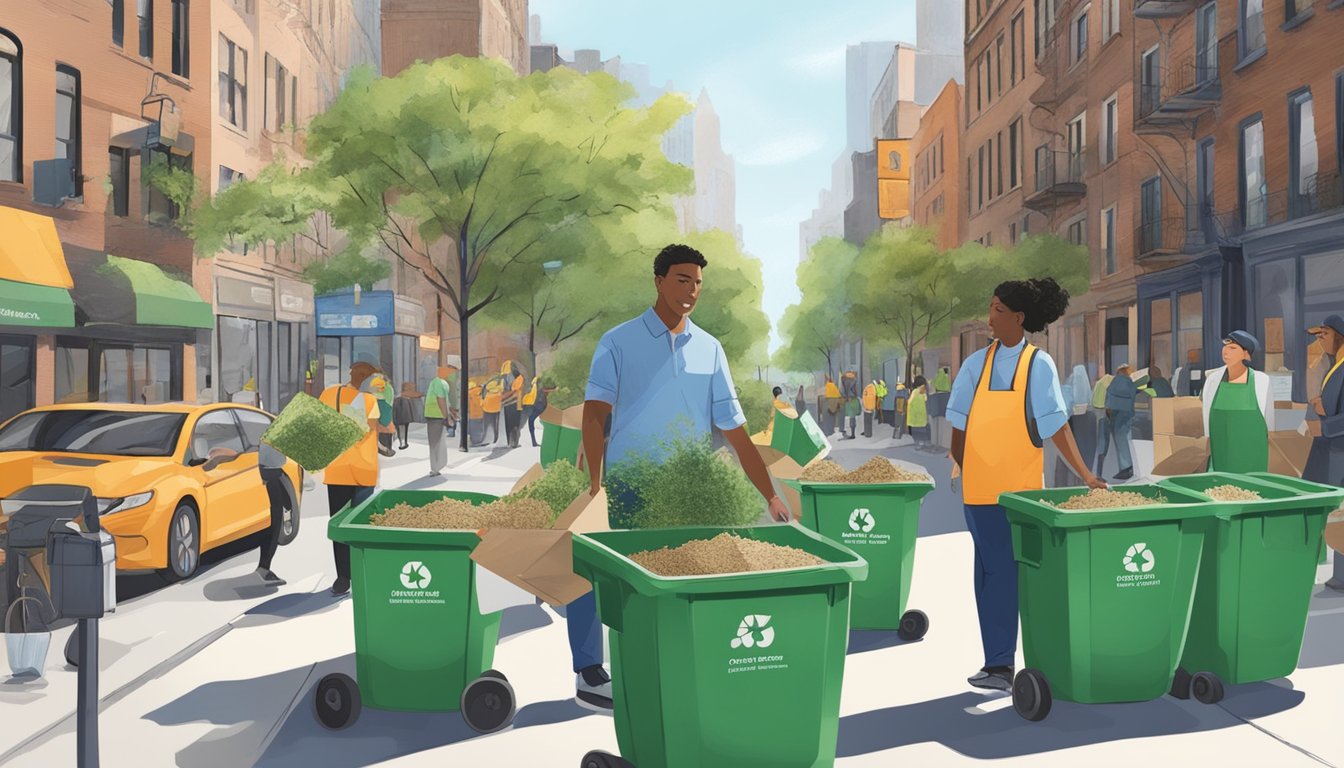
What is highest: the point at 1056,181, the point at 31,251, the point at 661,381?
the point at 1056,181

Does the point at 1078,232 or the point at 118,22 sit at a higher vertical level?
the point at 118,22

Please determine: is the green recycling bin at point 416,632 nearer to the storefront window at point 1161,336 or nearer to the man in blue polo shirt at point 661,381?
the man in blue polo shirt at point 661,381

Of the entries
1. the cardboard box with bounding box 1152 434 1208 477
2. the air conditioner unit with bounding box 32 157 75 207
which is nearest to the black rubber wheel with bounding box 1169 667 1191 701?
the cardboard box with bounding box 1152 434 1208 477

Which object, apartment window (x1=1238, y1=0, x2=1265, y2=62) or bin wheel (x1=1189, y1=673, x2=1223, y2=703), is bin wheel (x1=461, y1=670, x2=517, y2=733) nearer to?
bin wheel (x1=1189, y1=673, x2=1223, y2=703)

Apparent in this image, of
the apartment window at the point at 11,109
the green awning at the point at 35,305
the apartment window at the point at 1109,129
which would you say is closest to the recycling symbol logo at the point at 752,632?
the green awning at the point at 35,305

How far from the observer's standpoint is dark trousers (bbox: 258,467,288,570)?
973 cm

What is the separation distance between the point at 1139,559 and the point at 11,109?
21426 millimetres

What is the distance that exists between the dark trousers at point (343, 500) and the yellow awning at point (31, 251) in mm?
12729

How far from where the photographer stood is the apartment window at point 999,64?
4828 centimetres

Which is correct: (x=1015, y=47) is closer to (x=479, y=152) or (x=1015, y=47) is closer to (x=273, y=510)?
(x=479, y=152)

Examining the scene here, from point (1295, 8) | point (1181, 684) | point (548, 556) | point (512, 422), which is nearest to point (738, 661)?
point (548, 556)

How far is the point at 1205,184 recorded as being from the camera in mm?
29000

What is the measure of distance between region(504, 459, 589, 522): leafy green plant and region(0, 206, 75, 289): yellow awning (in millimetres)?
16717

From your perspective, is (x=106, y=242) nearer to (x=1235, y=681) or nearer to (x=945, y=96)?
(x=1235, y=681)
